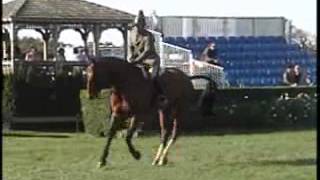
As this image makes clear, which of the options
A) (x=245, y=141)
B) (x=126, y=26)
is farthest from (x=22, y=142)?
(x=126, y=26)

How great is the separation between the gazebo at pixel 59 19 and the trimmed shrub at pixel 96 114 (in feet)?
22.6

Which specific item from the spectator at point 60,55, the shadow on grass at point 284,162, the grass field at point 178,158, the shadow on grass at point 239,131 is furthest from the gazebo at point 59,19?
the shadow on grass at point 284,162

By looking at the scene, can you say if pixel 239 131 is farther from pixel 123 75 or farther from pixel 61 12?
pixel 123 75

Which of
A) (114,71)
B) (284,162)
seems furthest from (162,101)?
(284,162)

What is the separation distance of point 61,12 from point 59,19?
0.72 meters

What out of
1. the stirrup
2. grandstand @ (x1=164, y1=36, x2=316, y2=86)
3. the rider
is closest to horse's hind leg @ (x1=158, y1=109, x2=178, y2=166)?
the stirrup

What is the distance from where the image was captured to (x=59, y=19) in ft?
93.5

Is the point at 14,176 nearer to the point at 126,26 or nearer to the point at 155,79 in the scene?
the point at 155,79

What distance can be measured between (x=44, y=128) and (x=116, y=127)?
10987mm

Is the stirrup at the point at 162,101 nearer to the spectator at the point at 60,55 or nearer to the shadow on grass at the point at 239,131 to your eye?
the shadow on grass at the point at 239,131

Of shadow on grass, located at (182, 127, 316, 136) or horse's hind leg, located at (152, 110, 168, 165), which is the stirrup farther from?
shadow on grass, located at (182, 127, 316, 136)

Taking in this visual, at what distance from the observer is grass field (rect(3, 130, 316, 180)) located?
11023mm

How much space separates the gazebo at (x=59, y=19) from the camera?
92.1ft

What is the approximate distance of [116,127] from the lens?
12.7 metres
